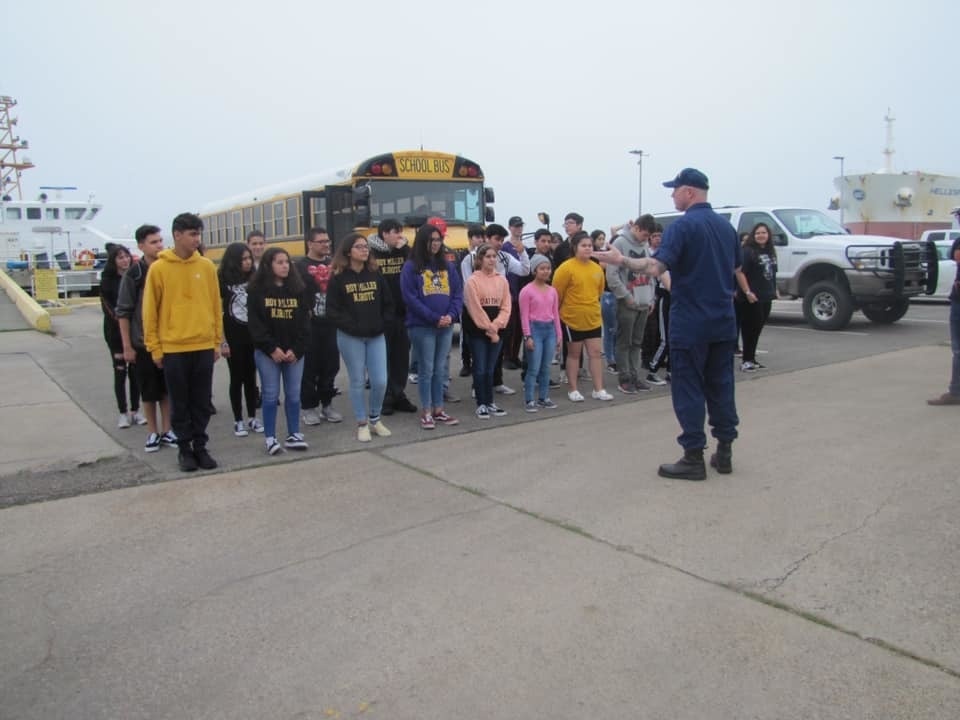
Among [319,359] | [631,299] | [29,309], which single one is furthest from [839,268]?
[29,309]

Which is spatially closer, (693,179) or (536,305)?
(693,179)

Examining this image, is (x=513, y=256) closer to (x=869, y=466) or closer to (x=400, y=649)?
(x=869, y=466)

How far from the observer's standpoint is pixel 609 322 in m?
9.52

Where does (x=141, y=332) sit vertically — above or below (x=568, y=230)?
below

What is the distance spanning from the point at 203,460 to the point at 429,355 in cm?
216

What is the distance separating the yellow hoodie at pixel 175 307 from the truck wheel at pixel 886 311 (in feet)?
40.1

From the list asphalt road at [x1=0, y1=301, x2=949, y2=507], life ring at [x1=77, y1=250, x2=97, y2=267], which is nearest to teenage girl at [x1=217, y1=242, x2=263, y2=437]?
asphalt road at [x1=0, y1=301, x2=949, y2=507]

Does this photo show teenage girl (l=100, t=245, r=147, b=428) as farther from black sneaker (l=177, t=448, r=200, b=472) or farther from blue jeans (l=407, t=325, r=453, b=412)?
blue jeans (l=407, t=325, r=453, b=412)

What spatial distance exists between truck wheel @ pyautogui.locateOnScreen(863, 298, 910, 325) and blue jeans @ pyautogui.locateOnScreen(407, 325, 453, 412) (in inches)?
395

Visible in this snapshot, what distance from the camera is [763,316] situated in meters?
9.41

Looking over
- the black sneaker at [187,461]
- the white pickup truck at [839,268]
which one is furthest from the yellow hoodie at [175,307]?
the white pickup truck at [839,268]

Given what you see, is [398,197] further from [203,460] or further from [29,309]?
[29,309]

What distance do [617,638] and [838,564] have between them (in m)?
1.36

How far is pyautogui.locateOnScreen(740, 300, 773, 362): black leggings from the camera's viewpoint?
934 cm
